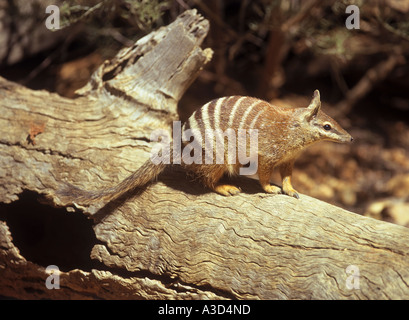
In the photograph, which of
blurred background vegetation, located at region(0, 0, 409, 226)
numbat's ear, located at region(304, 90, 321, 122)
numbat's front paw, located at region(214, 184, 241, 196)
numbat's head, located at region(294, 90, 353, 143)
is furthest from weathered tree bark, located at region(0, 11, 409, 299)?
blurred background vegetation, located at region(0, 0, 409, 226)

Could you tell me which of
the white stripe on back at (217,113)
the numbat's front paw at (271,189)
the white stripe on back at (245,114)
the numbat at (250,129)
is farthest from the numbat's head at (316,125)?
the white stripe on back at (217,113)

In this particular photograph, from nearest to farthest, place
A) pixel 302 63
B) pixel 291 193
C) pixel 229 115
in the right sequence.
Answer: pixel 229 115 → pixel 291 193 → pixel 302 63

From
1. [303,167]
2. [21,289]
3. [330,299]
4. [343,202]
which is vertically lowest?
[330,299]

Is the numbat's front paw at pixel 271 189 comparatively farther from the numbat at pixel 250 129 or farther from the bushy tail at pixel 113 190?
the bushy tail at pixel 113 190

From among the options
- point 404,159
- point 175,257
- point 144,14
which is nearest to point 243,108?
point 175,257

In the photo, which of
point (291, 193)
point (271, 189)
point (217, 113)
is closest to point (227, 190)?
point (271, 189)

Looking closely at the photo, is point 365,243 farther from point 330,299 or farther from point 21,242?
point 21,242

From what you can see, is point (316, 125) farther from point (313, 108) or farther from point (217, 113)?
point (217, 113)
